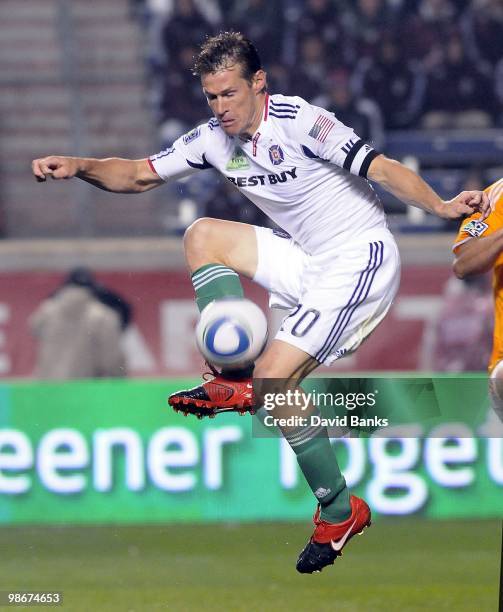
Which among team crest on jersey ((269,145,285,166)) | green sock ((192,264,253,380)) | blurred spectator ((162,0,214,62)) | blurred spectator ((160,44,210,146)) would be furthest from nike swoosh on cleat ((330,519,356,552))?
blurred spectator ((162,0,214,62))

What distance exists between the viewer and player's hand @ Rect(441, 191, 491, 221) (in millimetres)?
4430

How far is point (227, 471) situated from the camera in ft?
26.1

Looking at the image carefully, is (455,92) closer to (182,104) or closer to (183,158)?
(182,104)

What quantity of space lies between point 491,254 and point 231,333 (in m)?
1.00

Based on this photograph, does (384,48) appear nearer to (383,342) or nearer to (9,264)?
(383,342)

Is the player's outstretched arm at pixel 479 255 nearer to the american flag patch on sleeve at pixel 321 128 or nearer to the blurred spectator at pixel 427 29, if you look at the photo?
the american flag patch on sleeve at pixel 321 128

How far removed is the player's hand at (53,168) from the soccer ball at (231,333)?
28.0 inches

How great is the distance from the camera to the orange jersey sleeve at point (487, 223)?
4.89m

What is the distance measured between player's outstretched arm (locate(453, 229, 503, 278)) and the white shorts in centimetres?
26

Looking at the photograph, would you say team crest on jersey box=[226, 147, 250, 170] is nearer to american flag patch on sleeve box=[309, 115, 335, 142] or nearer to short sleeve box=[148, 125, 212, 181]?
short sleeve box=[148, 125, 212, 181]

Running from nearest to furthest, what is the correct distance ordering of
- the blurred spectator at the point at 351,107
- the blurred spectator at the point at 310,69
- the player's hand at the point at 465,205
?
1. the player's hand at the point at 465,205
2. the blurred spectator at the point at 351,107
3. the blurred spectator at the point at 310,69

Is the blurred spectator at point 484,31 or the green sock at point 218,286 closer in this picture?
the green sock at point 218,286

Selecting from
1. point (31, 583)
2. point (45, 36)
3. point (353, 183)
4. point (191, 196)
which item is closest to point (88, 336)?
point (191, 196)

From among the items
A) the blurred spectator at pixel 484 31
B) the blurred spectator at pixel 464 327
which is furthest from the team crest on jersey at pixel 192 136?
the blurred spectator at pixel 484 31
